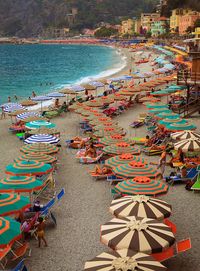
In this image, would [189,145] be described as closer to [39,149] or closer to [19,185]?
[39,149]

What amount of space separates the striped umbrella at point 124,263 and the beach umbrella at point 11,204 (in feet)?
11.3

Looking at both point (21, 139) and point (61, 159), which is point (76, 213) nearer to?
point (61, 159)

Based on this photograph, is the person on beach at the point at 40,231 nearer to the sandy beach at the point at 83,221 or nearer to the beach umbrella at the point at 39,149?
the sandy beach at the point at 83,221

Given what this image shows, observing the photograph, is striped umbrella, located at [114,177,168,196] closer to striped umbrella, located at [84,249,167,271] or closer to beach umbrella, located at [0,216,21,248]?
beach umbrella, located at [0,216,21,248]

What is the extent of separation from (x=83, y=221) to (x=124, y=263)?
4431 millimetres

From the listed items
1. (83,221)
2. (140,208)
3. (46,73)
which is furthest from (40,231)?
(46,73)

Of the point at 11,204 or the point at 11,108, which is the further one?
the point at 11,108

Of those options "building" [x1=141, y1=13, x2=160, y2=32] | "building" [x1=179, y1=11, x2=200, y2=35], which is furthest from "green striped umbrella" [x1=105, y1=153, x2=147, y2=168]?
"building" [x1=141, y1=13, x2=160, y2=32]

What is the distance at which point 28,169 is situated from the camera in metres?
12.6

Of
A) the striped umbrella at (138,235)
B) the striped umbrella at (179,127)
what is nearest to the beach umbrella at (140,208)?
the striped umbrella at (138,235)

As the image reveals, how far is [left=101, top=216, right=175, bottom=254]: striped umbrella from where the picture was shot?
24.7ft

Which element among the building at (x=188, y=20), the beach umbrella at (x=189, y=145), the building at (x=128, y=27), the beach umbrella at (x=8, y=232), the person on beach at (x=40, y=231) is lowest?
the person on beach at (x=40, y=231)

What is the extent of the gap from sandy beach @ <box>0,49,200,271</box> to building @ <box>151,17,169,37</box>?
127 meters

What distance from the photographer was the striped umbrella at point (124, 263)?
21.4ft
